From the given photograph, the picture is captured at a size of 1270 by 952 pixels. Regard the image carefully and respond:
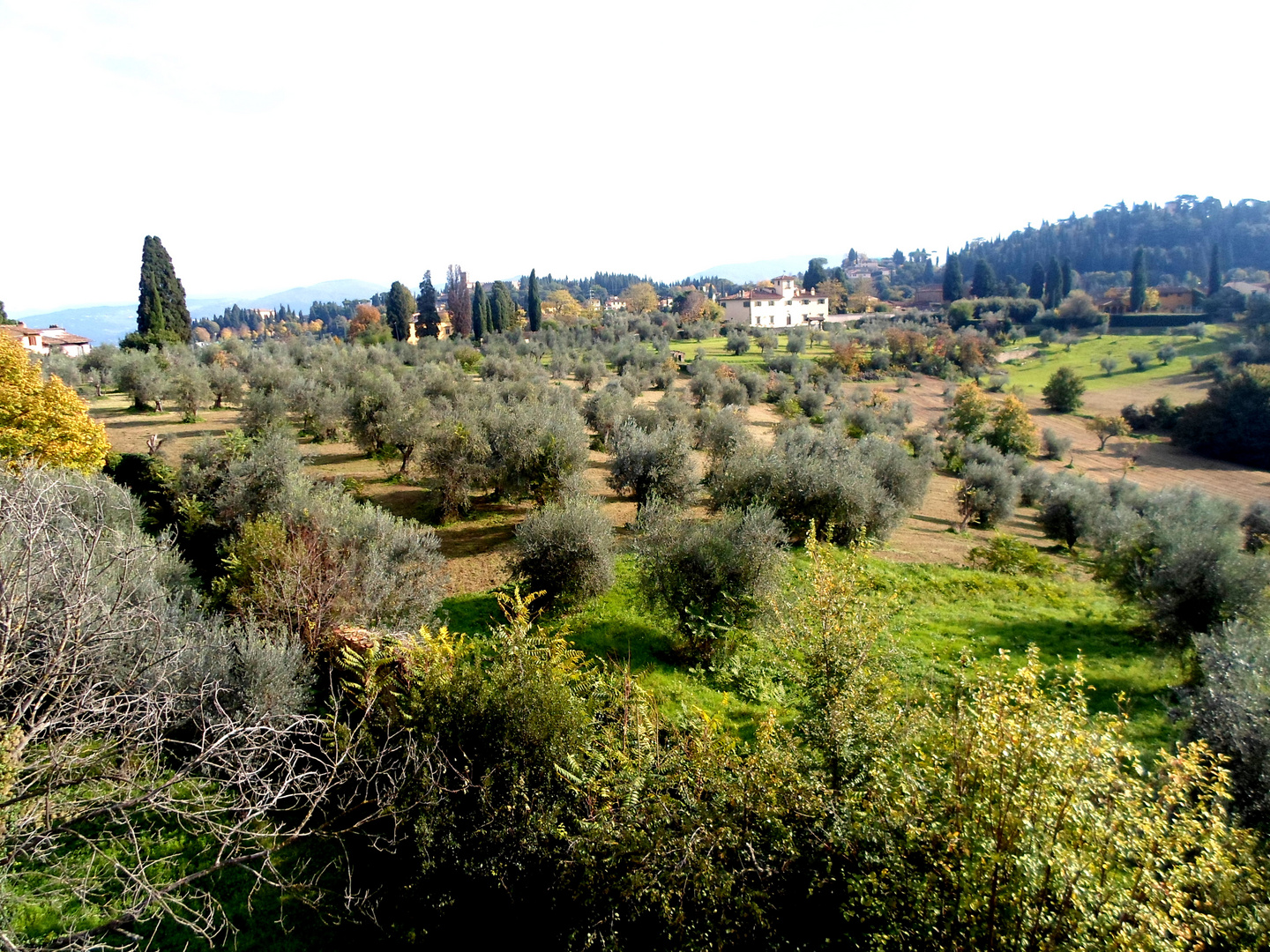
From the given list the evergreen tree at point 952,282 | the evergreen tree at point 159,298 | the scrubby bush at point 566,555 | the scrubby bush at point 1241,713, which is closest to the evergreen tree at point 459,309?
the evergreen tree at point 159,298

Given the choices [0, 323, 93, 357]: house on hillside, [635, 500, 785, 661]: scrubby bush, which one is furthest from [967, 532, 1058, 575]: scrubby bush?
[0, 323, 93, 357]: house on hillside

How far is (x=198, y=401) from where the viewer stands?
3008 centimetres

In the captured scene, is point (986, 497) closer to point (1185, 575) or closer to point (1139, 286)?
point (1185, 575)

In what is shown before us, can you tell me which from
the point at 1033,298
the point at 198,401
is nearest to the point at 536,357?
the point at 198,401

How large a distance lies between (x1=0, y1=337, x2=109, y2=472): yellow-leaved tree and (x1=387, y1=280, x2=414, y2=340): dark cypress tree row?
53.9m

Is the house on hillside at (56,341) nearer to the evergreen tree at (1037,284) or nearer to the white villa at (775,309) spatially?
the white villa at (775,309)

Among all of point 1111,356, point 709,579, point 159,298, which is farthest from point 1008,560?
point 1111,356

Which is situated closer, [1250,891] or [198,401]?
[1250,891]

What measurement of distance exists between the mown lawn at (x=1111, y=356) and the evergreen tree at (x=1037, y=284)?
698 inches

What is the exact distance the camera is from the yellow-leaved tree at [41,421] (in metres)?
15.3

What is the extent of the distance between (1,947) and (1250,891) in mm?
8020

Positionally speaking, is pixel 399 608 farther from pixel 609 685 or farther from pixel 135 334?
pixel 135 334

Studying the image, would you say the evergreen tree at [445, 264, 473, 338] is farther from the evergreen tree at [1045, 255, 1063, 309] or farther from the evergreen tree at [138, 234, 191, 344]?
the evergreen tree at [1045, 255, 1063, 309]

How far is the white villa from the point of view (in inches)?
3968
